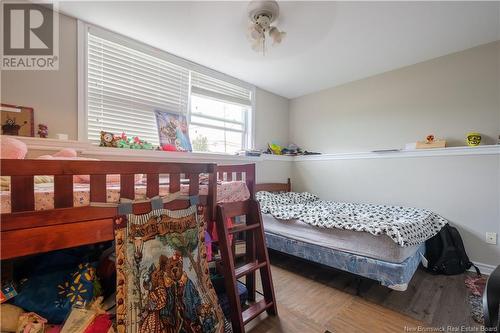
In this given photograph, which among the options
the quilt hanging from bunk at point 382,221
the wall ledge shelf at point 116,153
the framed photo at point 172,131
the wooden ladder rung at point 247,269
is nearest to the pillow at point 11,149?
the wall ledge shelf at point 116,153

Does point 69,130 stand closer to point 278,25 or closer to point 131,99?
point 131,99

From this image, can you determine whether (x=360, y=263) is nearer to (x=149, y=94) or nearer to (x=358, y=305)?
(x=358, y=305)

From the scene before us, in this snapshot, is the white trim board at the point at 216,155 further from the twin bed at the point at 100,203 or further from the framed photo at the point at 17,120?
the twin bed at the point at 100,203

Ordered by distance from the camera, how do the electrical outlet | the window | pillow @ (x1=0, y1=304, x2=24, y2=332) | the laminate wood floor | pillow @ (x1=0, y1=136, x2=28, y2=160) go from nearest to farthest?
1. pillow @ (x1=0, y1=304, x2=24, y2=332)
2. pillow @ (x1=0, y1=136, x2=28, y2=160)
3. the laminate wood floor
4. the window
5. the electrical outlet

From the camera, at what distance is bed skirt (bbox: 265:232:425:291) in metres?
1.76

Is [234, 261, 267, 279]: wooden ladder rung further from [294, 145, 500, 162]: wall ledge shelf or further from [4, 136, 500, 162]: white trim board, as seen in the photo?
[294, 145, 500, 162]: wall ledge shelf

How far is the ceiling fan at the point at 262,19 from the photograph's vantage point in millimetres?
1815

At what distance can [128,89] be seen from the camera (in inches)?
98.6

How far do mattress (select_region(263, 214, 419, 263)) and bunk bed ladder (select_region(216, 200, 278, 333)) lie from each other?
2.31 ft

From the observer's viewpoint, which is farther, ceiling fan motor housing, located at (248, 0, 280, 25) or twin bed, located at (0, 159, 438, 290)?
ceiling fan motor housing, located at (248, 0, 280, 25)

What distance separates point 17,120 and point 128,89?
3.27ft

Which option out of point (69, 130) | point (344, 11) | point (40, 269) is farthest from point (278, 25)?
point (40, 269)

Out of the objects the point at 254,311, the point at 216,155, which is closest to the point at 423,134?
the point at 216,155

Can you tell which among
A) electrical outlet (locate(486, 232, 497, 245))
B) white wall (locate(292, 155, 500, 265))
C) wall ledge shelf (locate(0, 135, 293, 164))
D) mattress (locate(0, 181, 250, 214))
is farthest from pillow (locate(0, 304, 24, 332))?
electrical outlet (locate(486, 232, 497, 245))
